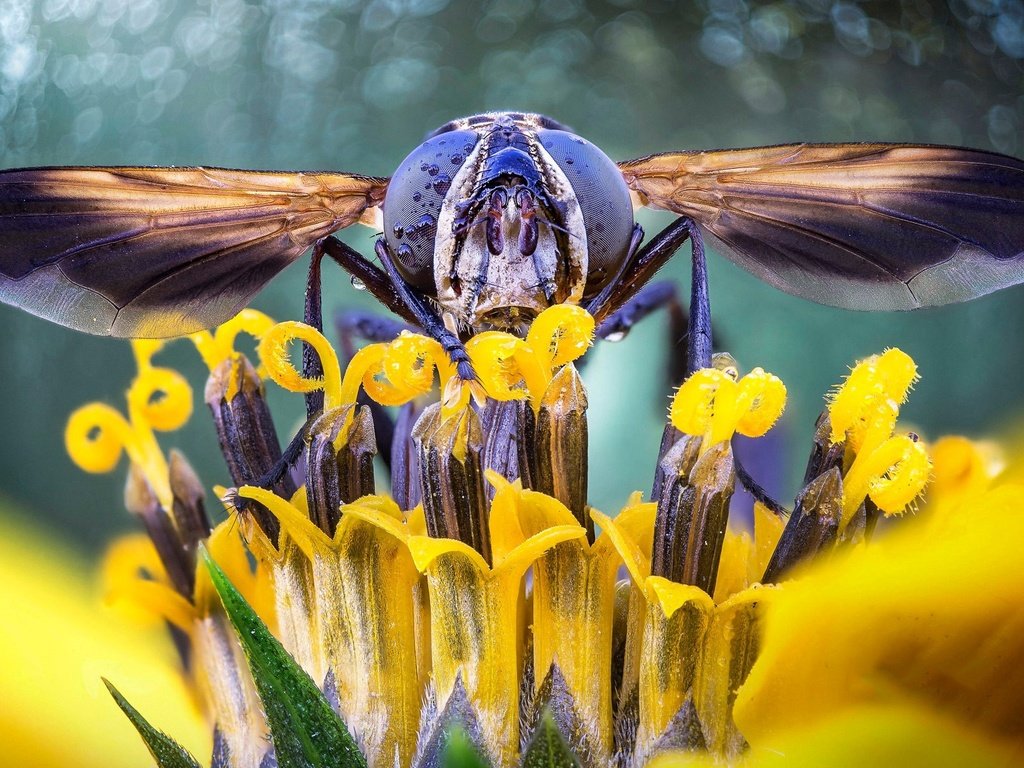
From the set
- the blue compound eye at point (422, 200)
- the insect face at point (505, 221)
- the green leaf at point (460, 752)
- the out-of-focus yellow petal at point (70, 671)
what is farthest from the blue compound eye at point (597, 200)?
the out-of-focus yellow petal at point (70, 671)

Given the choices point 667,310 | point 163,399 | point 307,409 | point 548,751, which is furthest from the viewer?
point 667,310

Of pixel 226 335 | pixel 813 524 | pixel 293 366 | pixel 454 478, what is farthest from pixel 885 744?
pixel 226 335

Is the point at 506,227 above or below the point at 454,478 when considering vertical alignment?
above

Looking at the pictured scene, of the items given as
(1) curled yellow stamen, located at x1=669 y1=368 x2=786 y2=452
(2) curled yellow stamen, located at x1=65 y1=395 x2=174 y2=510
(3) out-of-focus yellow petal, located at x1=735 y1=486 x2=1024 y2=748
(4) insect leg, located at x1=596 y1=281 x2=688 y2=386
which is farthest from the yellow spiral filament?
(3) out-of-focus yellow petal, located at x1=735 y1=486 x2=1024 y2=748

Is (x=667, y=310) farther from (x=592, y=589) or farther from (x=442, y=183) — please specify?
(x=592, y=589)

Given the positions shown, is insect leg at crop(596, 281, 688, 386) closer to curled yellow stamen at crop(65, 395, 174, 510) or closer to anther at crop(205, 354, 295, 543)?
anther at crop(205, 354, 295, 543)

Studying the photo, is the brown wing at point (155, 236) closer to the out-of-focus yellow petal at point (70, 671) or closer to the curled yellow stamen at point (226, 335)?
the curled yellow stamen at point (226, 335)

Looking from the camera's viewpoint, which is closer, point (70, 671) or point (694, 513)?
point (694, 513)
